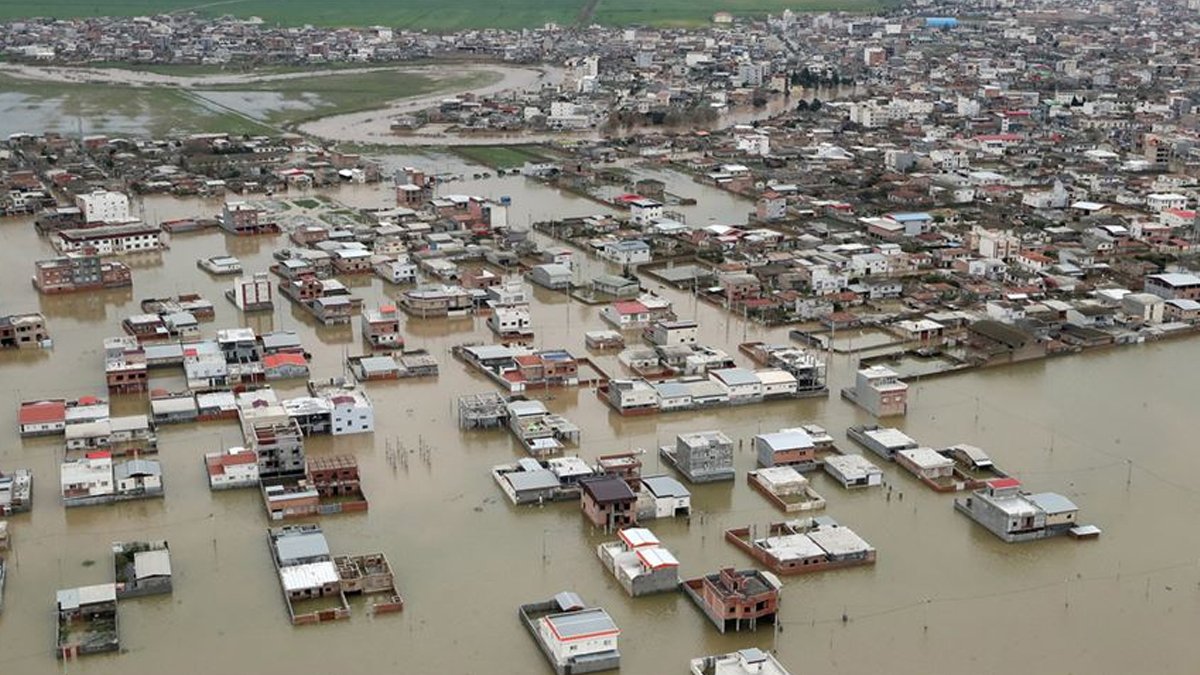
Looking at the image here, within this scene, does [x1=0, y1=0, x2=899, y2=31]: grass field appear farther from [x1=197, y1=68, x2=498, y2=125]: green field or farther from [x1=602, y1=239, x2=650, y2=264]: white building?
[x1=602, y1=239, x2=650, y2=264]: white building

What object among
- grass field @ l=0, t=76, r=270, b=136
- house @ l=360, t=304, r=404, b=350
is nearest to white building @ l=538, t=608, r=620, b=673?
house @ l=360, t=304, r=404, b=350

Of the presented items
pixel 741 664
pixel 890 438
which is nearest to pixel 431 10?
pixel 890 438

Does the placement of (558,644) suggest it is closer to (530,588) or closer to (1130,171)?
(530,588)

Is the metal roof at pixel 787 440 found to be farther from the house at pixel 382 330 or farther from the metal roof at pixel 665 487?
the house at pixel 382 330

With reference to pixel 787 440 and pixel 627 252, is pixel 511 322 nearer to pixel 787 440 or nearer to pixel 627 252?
pixel 627 252

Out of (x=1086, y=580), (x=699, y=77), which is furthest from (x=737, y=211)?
(x=699, y=77)

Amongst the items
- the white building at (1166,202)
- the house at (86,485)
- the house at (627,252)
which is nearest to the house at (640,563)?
the house at (86,485)
